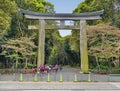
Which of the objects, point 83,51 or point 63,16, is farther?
point 63,16

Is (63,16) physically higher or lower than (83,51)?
higher

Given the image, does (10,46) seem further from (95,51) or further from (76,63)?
(76,63)

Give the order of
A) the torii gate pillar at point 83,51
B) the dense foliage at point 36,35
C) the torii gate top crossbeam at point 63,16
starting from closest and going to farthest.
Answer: the dense foliage at point 36,35, the torii gate pillar at point 83,51, the torii gate top crossbeam at point 63,16

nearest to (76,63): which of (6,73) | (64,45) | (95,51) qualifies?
(64,45)

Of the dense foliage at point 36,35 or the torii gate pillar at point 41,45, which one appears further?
the torii gate pillar at point 41,45

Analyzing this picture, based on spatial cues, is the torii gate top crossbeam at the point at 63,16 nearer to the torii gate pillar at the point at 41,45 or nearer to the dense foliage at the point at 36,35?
the torii gate pillar at the point at 41,45

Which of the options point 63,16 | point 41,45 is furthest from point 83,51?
point 41,45

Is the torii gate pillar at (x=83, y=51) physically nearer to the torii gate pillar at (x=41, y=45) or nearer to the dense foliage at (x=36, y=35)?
the dense foliage at (x=36, y=35)

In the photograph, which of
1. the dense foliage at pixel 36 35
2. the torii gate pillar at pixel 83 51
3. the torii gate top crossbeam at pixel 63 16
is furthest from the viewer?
the torii gate top crossbeam at pixel 63 16

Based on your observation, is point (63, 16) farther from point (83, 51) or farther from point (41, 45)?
point (83, 51)

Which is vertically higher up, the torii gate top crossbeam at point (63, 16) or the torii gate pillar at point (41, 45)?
the torii gate top crossbeam at point (63, 16)

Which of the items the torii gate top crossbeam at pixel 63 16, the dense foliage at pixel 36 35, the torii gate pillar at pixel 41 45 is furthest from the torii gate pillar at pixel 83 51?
the torii gate pillar at pixel 41 45

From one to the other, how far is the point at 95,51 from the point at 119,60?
645 centimetres

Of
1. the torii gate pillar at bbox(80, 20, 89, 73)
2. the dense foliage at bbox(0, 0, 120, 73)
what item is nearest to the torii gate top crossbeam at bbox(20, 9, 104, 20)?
the torii gate pillar at bbox(80, 20, 89, 73)
